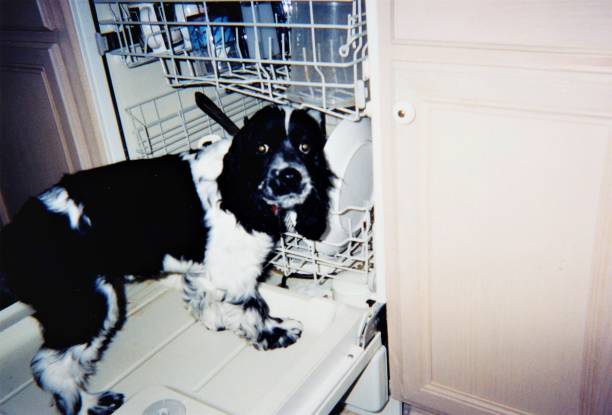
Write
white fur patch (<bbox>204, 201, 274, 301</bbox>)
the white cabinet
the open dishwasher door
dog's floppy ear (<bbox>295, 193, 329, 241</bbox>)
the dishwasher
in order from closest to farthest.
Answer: the white cabinet
the open dishwasher door
the dishwasher
dog's floppy ear (<bbox>295, 193, 329, 241</bbox>)
white fur patch (<bbox>204, 201, 274, 301</bbox>)

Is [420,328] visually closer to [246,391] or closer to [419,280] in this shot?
[419,280]

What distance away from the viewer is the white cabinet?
0.96 m

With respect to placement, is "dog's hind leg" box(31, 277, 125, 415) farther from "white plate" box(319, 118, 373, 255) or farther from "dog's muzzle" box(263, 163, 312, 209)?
"white plate" box(319, 118, 373, 255)

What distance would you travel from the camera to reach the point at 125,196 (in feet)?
4.97

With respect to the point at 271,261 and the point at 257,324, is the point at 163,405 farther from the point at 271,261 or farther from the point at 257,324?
the point at 271,261

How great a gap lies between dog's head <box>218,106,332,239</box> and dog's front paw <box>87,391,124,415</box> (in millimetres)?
629

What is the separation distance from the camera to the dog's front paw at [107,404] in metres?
1.45

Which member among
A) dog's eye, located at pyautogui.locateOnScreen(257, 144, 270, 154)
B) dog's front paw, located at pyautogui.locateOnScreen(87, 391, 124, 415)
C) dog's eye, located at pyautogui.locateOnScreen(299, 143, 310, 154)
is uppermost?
dog's eye, located at pyautogui.locateOnScreen(257, 144, 270, 154)

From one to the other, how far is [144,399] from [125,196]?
573 mm

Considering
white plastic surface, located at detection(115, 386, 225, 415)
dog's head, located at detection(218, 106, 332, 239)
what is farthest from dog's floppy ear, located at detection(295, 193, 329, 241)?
white plastic surface, located at detection(115, 386, 225, 415)

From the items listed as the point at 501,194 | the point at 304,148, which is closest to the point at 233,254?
the point at 304,148

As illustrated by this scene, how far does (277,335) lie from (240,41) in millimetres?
975

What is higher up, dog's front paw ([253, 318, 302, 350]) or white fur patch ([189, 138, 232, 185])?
white fur patch ([189, 138, 232, 185])

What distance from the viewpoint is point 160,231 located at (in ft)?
5.19
